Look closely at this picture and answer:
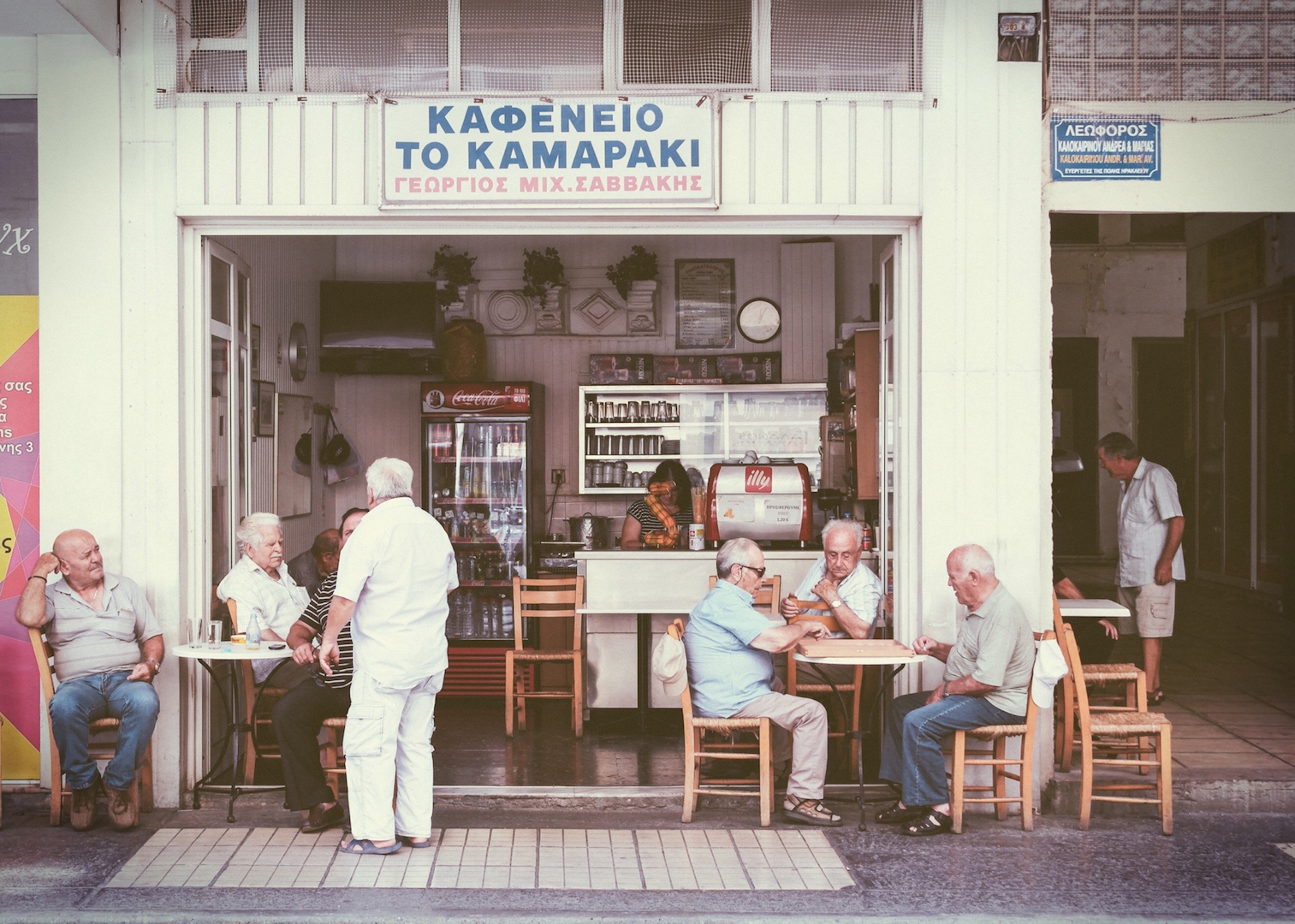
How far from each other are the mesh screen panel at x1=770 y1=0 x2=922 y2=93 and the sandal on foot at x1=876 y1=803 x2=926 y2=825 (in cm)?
326

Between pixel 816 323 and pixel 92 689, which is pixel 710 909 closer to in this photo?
pixel 92 689

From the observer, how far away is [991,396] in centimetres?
518

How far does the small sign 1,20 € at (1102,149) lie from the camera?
17.1 feet

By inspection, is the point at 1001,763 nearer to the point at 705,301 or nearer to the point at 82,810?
the point at 82,810

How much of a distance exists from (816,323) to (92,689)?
249 inches

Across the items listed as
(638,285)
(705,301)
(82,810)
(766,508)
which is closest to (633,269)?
(638,285)

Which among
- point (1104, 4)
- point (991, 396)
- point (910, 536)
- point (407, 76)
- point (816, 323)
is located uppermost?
point (1104, 4)

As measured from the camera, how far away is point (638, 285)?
9523 mm

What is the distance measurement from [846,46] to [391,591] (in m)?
3.24

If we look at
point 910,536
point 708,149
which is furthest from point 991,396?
point 708,149

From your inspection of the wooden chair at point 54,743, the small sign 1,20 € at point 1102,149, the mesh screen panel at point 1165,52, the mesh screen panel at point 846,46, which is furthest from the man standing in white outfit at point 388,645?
the mesh screen panel at point 1165,52

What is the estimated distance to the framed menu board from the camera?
31.4 ft

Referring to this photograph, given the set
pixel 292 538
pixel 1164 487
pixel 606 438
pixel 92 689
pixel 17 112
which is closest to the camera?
pixel 92 689

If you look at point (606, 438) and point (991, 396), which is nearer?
point (991, 396)
